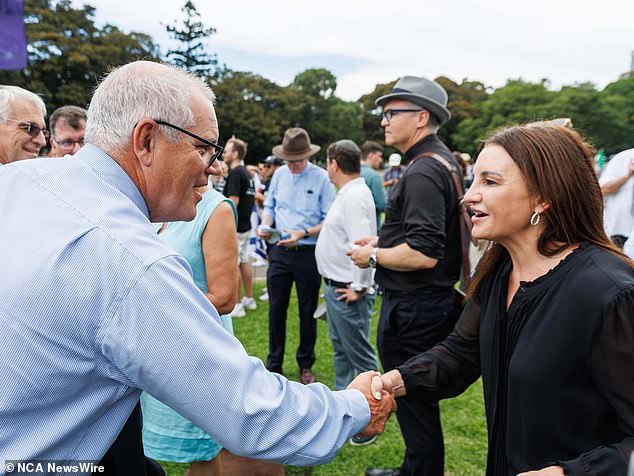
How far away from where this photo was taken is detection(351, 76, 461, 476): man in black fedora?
325 cm

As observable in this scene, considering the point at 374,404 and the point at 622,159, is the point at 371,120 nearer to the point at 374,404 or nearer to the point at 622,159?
the point at 622,159

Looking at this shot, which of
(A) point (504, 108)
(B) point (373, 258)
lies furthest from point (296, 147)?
(A) point (504, 108)

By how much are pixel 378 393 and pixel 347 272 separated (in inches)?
96.3

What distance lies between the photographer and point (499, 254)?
2.29 m

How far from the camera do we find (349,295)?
4.44m

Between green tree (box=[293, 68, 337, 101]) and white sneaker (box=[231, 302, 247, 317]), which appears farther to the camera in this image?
green tree (box=[293, 68, 337, 101])

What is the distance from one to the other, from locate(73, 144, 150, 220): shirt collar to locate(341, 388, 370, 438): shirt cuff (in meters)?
1.03

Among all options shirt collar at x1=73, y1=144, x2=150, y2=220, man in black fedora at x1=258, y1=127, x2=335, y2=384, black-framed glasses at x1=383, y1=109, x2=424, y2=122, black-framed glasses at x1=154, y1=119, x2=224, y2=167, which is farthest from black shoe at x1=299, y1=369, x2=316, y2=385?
shirt collar at x1=73, y1=144, x2=150, y2=220

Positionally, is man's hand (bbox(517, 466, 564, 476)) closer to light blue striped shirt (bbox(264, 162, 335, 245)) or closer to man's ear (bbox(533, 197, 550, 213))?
man's ear (bbox(533, 197, 550, 213))

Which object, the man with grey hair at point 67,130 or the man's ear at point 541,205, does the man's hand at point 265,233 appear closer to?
the man with grey hair at point 67,130

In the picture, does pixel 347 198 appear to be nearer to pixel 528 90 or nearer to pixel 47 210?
pixel 47 210

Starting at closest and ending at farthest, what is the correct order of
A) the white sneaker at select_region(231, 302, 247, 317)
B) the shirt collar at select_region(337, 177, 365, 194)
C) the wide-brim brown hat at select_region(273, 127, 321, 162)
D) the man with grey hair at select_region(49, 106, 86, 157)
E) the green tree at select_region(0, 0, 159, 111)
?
the man with grey hair at select_region(49, 106, 86, 157) < the shirt collar at select_region(337, 177, 365, 194) < the wide-brim brown hat at select_region(273, 127, 321, 162) < the white sneaker at select_region(231, 302, 247, 317) < the green tree at select_region(0, 0, 159, 111)

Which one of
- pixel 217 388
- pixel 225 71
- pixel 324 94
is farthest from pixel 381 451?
pixel 324 94

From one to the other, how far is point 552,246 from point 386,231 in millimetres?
1653
